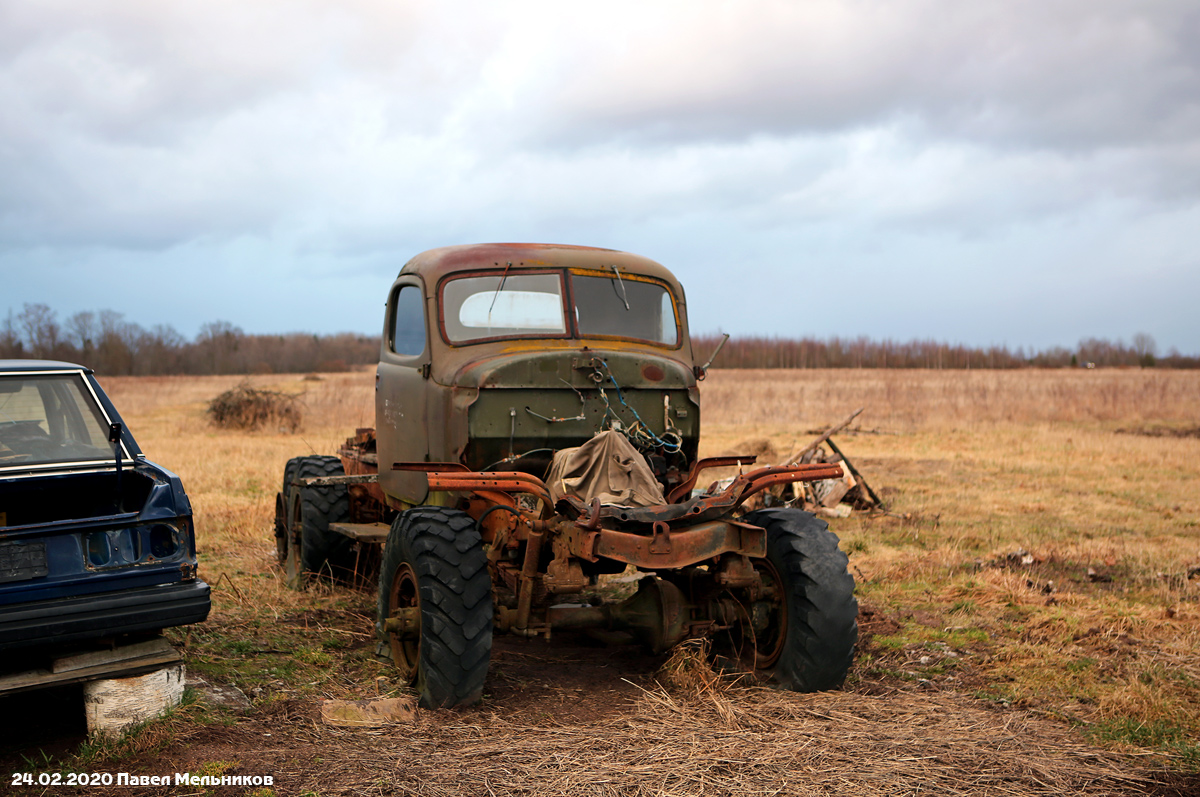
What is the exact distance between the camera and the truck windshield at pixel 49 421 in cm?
495

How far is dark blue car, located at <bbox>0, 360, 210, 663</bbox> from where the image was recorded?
162 inches

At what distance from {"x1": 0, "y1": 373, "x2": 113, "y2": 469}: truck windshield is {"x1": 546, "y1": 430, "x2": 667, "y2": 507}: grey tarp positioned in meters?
2.48

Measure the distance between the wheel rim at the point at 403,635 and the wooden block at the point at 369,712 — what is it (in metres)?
0.35

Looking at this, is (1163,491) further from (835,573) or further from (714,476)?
(835,573)

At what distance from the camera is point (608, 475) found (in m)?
5.22

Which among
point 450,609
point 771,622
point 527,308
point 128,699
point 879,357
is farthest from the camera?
point 879,357

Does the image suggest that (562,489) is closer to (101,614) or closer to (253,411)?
(101,614)

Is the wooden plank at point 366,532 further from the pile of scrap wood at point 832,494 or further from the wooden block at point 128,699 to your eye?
the pile of scrap wood at point 832,494

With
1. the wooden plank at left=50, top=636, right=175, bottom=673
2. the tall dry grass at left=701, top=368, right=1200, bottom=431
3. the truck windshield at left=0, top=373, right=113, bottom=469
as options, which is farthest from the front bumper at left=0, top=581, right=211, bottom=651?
the tall dry grass at left=701, top=368, right=1200, bottom=431

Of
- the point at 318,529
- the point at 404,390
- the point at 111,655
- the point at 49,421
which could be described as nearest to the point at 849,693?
the point at 404,390

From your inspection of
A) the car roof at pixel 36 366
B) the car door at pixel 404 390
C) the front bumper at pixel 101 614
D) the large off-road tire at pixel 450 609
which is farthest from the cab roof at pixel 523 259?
the front bumper at pixel 101 614

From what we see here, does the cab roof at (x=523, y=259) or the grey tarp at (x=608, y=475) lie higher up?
the cab roof at (x=523, y=259)

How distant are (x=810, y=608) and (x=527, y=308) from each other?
8.93 ft

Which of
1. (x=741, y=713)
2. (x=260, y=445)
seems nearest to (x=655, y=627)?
(x=741, y=713)
